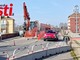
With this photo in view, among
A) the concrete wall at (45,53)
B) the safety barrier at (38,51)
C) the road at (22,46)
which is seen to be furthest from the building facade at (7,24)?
the safety barrier at (38,51)

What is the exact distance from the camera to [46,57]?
27453 mm

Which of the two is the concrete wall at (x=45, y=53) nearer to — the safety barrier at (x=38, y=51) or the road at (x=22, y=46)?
the safety barrier at (x=38, y=51)

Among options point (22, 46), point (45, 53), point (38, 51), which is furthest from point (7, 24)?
point (38, 51)

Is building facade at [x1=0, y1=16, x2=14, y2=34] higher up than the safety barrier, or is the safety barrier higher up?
building facade at [x1=0, y1=16, x2=14, y2=34]

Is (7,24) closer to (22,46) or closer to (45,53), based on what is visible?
(22,46)

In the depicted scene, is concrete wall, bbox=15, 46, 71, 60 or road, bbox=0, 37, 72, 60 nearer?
concrete wall, bbox=15, 46, 71, 60

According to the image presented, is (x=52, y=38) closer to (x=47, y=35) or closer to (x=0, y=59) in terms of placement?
(x=47, y=35)

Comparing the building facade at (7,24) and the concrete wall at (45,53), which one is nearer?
the concrete wall at (45,53)

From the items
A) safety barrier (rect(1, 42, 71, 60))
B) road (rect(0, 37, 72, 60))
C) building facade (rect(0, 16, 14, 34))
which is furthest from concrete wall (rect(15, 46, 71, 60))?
building facade (rect(0, 16, 14, 34))

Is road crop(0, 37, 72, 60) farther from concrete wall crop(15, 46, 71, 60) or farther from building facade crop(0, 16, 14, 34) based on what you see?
building facade crop(0, 16, 14, 34)

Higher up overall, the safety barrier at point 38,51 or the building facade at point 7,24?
Result: the building facade at point 7,24

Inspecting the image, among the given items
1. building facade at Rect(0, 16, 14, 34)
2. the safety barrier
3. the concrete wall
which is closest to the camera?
the safety barrier

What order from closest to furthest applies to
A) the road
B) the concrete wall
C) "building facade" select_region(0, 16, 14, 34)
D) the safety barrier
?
the safety barrier < the concrete wall < the road < "building facade" select_region(0, 16, 14, 34)

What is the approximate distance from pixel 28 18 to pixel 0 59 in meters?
55.9
